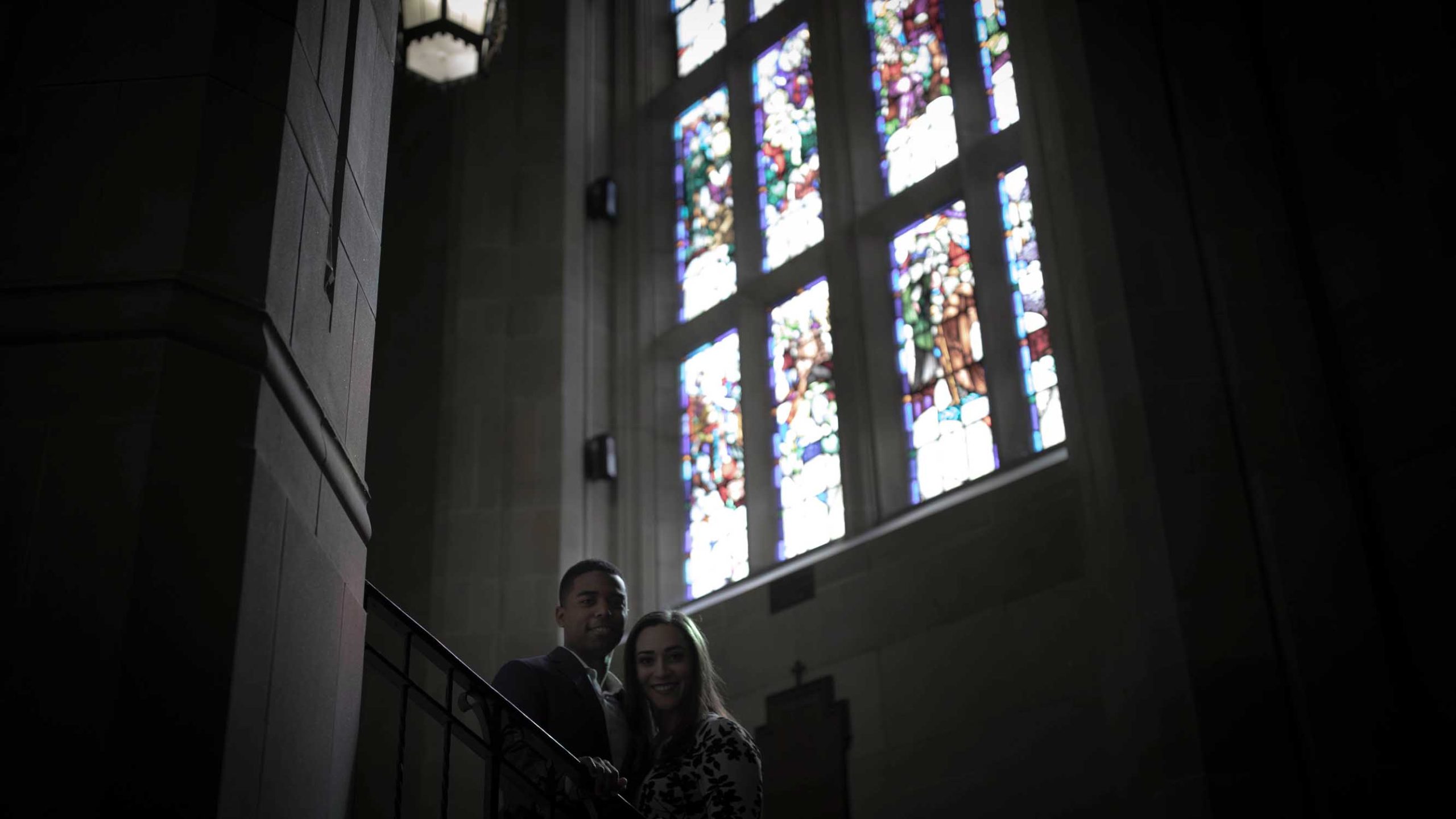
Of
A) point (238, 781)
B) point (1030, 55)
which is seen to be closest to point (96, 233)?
point (238, 781)

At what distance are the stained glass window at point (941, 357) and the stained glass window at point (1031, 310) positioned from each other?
19 centimetres

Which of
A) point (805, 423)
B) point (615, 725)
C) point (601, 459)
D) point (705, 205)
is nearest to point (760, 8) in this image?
point (705, 205)

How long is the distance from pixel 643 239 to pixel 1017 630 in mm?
3780

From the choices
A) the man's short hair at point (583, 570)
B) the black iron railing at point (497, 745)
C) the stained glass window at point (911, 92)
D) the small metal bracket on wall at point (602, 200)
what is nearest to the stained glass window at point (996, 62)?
the stained glass window at point (911, 92)

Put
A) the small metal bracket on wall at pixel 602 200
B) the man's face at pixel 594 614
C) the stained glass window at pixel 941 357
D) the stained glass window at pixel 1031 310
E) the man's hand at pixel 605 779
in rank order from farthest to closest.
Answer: the small metal bracket on wall at pixel 602 200 < the stained glass window at pixel 941 357 < the stained glass window at pixel 1031 310 < the man's face at pixel 594 614 < the man's hand at pixel 605 779

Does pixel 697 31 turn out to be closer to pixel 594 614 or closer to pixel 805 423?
pixel 805 423

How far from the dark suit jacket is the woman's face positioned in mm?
424

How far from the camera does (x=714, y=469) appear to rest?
7895 millimetres

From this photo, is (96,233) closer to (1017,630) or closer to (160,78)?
(160,78)

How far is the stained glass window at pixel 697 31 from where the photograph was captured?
900 centimetres

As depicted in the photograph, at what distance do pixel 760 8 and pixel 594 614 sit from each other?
209 inches

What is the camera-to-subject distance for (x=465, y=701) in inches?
150

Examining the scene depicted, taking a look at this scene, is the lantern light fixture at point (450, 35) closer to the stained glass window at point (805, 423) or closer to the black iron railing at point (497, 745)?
the black iron railing at point (497, 745)

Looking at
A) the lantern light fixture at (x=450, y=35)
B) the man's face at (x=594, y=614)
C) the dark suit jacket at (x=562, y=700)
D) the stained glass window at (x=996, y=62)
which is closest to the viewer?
the dark suit jacket at (x=562, y=700)
